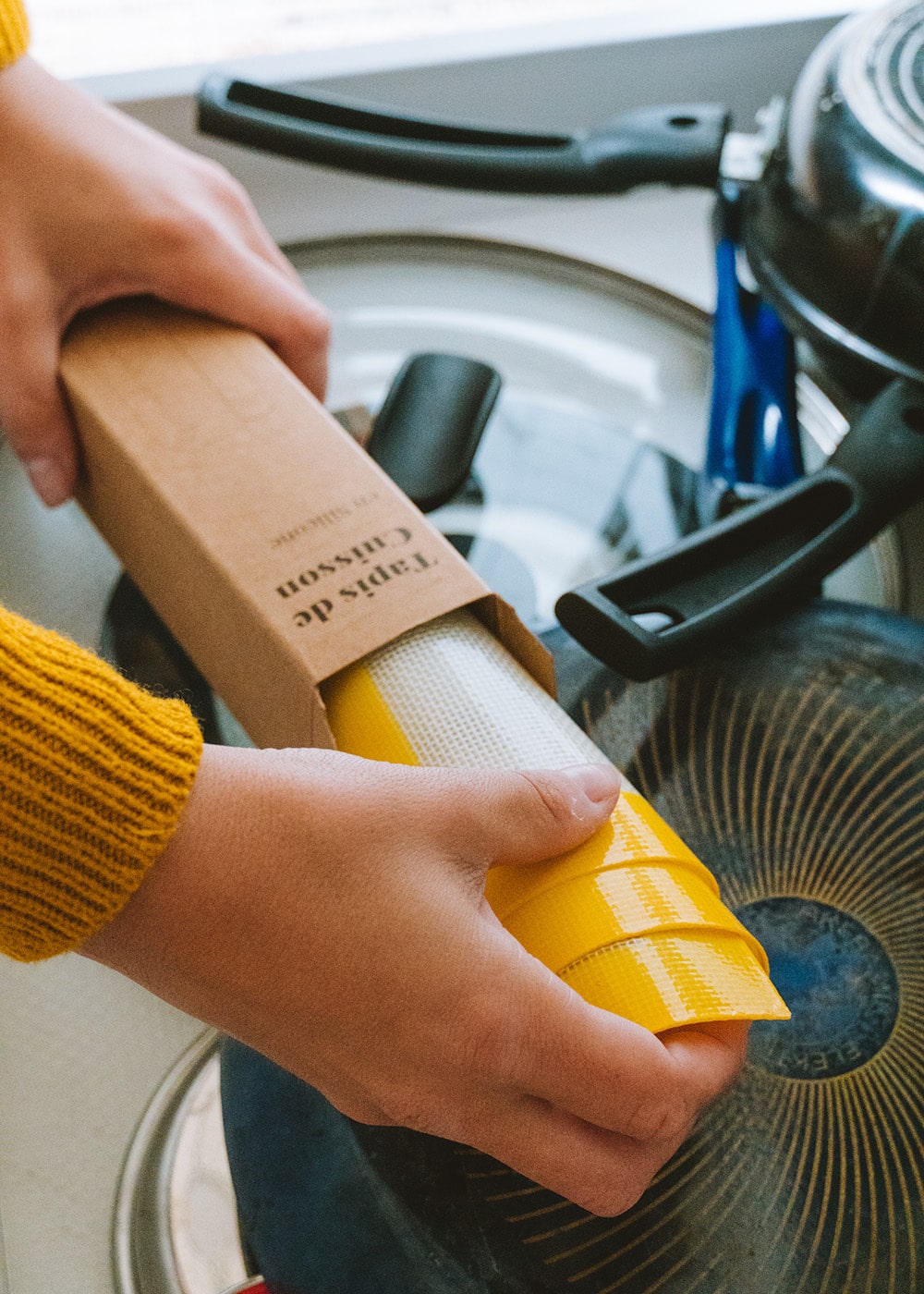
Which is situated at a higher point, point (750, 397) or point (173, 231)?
point (173, 231)

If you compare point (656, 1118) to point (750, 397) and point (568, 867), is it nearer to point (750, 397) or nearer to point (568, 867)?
point (568, 867)

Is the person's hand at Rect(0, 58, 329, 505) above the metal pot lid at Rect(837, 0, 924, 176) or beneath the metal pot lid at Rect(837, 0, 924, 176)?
beneath

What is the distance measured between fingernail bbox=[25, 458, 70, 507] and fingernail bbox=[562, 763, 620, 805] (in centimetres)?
32

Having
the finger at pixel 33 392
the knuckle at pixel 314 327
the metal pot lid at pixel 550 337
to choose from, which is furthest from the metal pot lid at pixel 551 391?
the finger at pixel 33 392

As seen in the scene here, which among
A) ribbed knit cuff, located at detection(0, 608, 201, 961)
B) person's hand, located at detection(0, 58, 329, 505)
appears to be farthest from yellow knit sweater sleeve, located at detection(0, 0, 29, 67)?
ribbed knit cuff, located at detection(0, 608, 201, 961)

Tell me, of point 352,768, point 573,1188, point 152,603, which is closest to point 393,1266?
point 573,1188

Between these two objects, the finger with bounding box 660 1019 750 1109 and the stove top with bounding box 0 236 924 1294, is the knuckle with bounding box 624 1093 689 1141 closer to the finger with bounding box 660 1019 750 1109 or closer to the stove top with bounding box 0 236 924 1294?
the finger with bounding box 660 1019 750 1109

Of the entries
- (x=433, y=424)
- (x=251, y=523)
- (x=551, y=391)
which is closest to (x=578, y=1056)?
(x=251, y=523)

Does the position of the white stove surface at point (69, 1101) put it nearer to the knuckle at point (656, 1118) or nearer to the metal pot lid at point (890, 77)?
the knuckle at point (656, 1118)

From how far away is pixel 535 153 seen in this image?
2.04ft

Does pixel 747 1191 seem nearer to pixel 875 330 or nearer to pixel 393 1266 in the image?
pixel 393 1266

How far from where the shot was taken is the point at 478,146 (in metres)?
0.62

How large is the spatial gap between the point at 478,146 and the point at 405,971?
50cm

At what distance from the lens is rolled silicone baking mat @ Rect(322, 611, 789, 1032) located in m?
0.34
